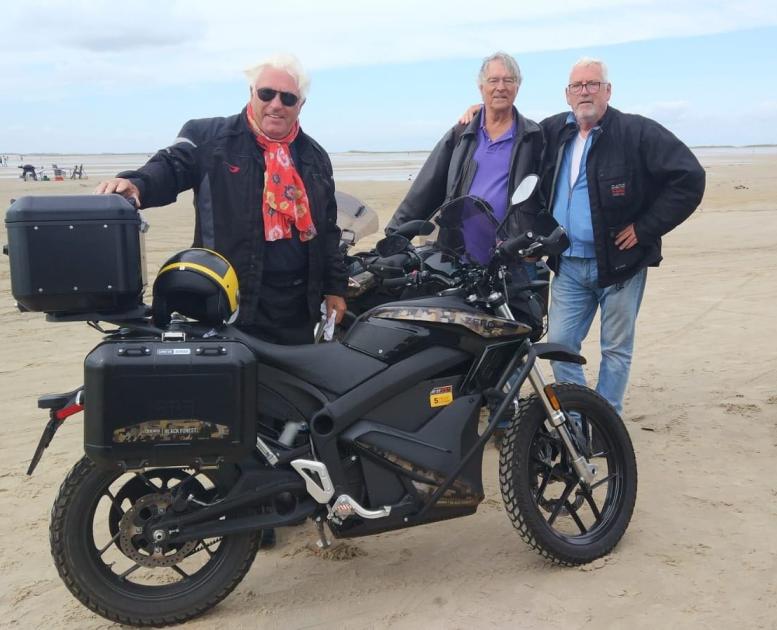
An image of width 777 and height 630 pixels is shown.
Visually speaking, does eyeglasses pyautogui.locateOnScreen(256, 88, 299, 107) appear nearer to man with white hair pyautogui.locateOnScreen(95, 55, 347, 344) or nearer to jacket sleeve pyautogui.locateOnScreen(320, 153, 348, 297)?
man with white hair pyautogui.locateOnScreen(95, 55, 347, 344)

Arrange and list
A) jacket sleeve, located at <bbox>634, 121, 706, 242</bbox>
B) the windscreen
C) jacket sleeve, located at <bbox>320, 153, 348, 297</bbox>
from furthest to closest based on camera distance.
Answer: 1. the windscreen
2. jacket sleeve, located at <bbox>634, 121, 706, 242</bbox>
3. jacket sleeve, located at <bbox>320, 153, 348, 297</bbox>

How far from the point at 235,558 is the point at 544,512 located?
145 centimetres

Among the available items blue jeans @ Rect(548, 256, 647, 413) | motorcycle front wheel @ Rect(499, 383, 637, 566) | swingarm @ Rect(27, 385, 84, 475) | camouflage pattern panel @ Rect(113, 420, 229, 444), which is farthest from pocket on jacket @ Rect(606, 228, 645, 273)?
swingarm @ Rect(27, 385, 84, 475)

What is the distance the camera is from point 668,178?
4340 mm

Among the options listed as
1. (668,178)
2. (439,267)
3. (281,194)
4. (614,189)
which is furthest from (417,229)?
(668,178)

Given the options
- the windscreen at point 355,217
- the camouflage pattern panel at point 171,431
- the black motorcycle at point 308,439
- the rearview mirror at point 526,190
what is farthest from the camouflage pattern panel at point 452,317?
the windscreen at point 355,217

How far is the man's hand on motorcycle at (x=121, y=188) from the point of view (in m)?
2.98

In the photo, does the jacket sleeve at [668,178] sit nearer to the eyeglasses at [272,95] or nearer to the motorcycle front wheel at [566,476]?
the motorcycle front wheel at [566,476]

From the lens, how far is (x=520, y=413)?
342cm

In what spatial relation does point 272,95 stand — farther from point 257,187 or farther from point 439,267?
point 439,267

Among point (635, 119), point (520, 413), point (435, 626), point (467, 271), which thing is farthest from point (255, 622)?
point (635, 119)

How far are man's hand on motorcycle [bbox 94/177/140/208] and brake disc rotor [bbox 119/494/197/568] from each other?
3.51 feet

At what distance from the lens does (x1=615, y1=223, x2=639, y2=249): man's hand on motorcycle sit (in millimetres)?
4320

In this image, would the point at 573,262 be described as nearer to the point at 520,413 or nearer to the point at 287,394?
the point at 520,413
